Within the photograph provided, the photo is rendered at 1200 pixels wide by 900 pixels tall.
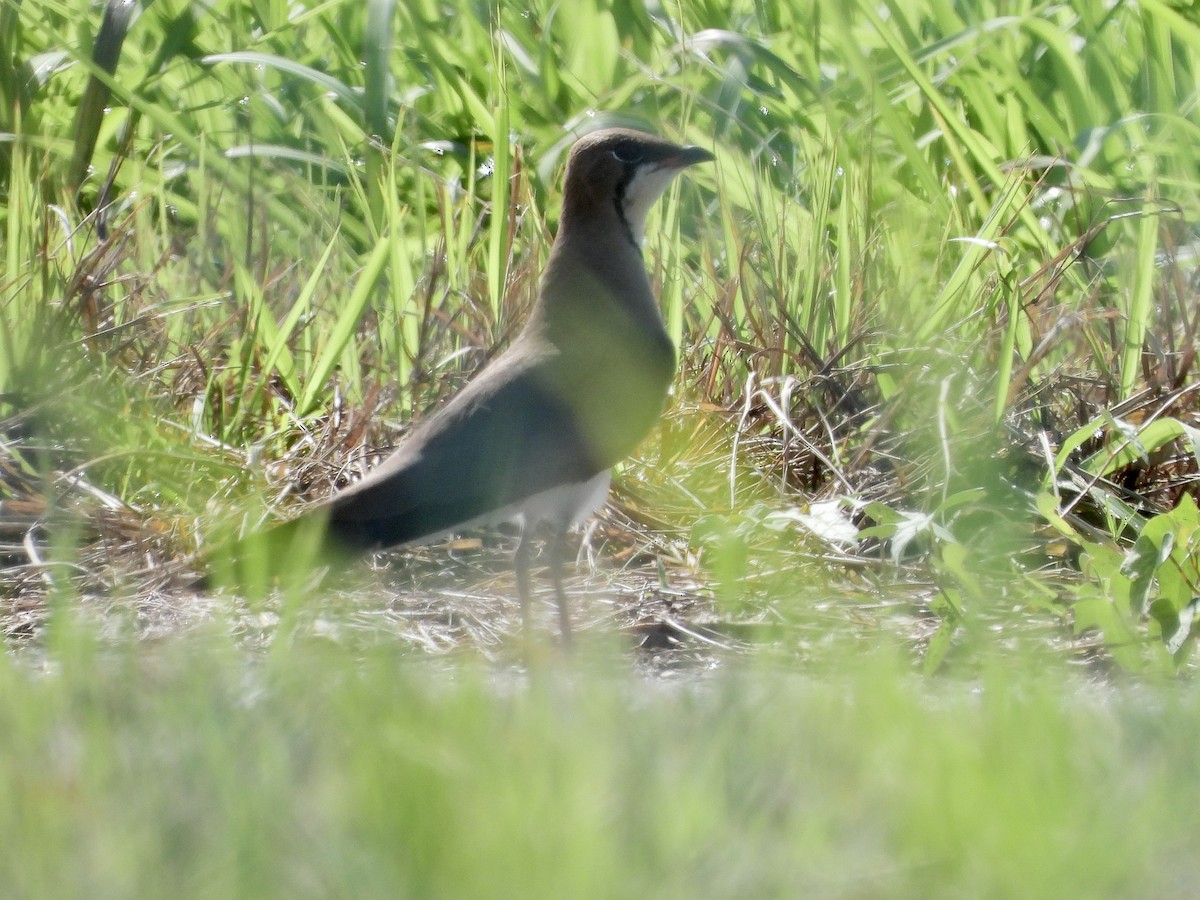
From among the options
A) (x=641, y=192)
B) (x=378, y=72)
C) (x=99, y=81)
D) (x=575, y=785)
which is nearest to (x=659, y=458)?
(x=641, y=192)

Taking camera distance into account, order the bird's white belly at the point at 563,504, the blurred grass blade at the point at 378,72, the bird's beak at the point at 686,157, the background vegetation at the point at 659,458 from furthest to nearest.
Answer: the blurred grass blade at the point at 378,72 → the bird's beak at the point at 686,157 → the bird's white belly at the point at 563,504 → the background vegetation at the point at 659,458

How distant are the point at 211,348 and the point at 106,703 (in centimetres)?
254

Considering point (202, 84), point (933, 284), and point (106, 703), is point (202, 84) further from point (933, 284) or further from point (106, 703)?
point (106, 703)

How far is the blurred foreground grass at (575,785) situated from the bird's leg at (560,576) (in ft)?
3.62

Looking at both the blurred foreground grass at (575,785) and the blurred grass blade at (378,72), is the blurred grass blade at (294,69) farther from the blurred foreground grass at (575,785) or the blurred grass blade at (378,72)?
the blurred foreground grass at (575,785)

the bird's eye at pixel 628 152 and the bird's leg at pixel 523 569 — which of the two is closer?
the bird's leg at pixel 523 569

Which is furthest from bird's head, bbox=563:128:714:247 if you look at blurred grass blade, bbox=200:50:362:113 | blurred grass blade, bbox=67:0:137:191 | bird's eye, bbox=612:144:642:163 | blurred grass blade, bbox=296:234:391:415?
blurred grass blade, bbox=67:0:137:191

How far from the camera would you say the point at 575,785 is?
1.65m

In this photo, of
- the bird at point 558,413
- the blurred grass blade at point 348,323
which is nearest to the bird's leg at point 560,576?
the bird at point 558,413

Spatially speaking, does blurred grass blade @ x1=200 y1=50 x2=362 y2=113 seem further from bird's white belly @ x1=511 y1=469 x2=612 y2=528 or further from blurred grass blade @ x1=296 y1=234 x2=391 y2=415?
bird's white belly @ x1=511 y1=469 x2=612 y2=528

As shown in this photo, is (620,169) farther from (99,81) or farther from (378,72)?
(99,81)

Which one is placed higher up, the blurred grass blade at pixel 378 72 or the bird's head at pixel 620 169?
the blurred grass blade at pixel 378 72

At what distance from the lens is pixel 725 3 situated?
642 cm

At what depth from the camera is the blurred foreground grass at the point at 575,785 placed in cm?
148
